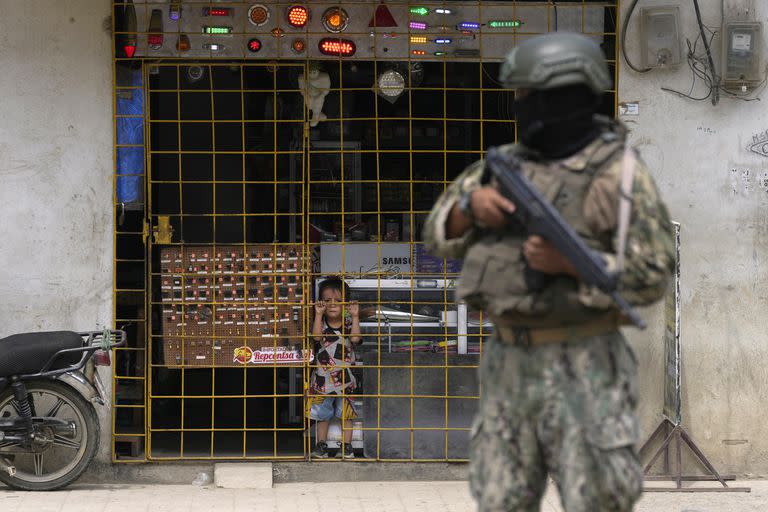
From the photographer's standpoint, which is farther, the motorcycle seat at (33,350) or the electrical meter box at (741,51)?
the electrical meter box at (741,51)

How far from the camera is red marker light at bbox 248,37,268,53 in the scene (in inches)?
285

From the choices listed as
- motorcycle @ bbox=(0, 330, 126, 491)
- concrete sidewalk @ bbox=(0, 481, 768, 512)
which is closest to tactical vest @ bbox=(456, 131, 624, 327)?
concrete sidewalk @ bbox=(0, 481, 768, 512)

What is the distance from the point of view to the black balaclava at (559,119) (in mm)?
3809

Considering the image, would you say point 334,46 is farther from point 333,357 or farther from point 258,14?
point 333,357

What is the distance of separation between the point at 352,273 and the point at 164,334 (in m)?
1.19

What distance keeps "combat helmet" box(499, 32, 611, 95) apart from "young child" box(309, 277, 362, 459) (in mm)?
3733

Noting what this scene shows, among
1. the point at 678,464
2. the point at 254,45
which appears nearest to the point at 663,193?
the point at 678,464

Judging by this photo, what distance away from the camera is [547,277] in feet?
12.4

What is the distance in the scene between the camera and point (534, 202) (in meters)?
3.68

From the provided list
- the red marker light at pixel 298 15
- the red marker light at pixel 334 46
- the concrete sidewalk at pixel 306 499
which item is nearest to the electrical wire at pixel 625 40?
the red marker light at pixel 334 46

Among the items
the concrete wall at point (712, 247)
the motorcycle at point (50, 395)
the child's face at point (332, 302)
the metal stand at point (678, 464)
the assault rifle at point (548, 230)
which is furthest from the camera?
the child's face at point (332, 302)

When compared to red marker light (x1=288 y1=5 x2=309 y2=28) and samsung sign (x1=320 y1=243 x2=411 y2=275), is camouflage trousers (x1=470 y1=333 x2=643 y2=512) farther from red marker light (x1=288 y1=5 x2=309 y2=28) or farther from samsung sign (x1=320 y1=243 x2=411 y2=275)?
red marker light (x1=288 y1=5 x2=309 y2=28)

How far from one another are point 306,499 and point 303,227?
161 cm

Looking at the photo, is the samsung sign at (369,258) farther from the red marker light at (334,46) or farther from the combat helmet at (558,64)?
the combat helmet at (558,64)
